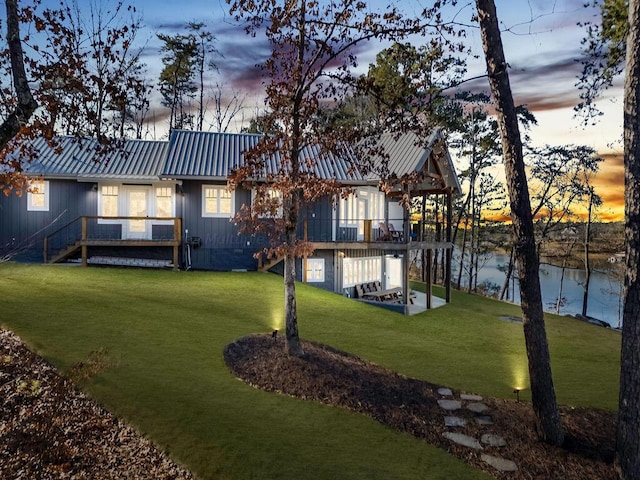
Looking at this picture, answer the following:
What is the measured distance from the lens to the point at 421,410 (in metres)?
7.22

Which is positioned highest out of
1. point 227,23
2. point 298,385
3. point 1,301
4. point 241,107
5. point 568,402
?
point 241,107

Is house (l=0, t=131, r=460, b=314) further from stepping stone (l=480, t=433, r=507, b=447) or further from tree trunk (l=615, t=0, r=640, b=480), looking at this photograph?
tree trunk (l=615, t=0, r=640, b=480)

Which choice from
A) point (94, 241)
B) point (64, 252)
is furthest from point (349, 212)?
point (64, 252)

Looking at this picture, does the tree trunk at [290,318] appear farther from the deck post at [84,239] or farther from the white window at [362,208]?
the deck post at [84,239]

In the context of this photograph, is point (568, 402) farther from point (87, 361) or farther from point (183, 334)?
point (87, 361)

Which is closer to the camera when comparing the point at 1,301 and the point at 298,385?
the point at 298,385

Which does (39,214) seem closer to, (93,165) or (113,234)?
(93,165)

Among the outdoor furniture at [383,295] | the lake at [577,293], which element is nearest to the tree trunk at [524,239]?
the outdoor furniture at [383,295]

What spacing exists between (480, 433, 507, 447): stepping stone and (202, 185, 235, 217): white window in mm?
14788

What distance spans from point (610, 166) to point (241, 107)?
89.1 ft

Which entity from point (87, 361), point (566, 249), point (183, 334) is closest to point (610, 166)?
point (566, 249)

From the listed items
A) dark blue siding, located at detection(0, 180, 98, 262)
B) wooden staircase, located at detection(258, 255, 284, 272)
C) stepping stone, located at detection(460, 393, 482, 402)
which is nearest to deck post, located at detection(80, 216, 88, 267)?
dark blue siding, located at detection(0, 180, 98, 262)

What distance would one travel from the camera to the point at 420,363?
10.2m

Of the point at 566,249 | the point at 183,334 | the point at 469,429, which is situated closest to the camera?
the point at 469,429
